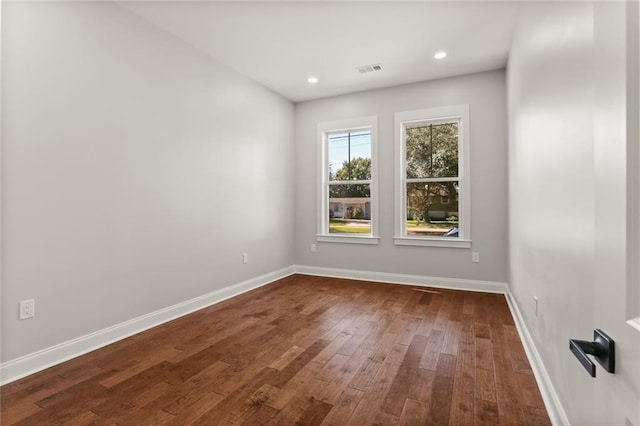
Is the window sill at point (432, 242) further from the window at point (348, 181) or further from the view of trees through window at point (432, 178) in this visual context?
the window at point (348, 181)

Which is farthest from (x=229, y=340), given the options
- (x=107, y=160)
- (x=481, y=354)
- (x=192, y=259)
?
(x=481, y=354)

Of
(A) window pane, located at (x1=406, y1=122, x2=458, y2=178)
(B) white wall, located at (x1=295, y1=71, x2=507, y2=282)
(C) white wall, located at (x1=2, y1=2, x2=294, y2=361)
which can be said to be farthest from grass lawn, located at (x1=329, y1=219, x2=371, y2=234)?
(C) white wall, located at (x1=2, y1=2, x2=294, y2=361)

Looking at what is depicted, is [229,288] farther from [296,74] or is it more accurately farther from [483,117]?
[483,117]

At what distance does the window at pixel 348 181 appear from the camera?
4703mm

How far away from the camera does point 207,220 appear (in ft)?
11.7

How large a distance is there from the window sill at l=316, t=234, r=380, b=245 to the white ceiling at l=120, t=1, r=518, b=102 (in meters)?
2.19

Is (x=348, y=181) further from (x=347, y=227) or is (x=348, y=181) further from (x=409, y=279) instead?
(x=409, y=279)

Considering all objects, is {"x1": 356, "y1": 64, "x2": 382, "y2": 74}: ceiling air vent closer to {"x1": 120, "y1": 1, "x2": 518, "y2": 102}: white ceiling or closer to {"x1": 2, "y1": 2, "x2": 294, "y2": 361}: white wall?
{"x1": 120, "y1": 1, "x2": 518, "y2": 102}: white ceiling

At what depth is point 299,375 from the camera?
80.7 inches

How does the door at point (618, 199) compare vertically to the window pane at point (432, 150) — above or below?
below

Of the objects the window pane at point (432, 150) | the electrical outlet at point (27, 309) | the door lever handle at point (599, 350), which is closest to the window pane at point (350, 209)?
the window pane at point (432, 150)

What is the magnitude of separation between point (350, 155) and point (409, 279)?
204 centimetres

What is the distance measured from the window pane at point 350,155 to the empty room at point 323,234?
38 mm

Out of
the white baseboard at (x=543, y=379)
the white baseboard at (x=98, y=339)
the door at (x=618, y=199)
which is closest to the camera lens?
the door at (x=618, y=199)
